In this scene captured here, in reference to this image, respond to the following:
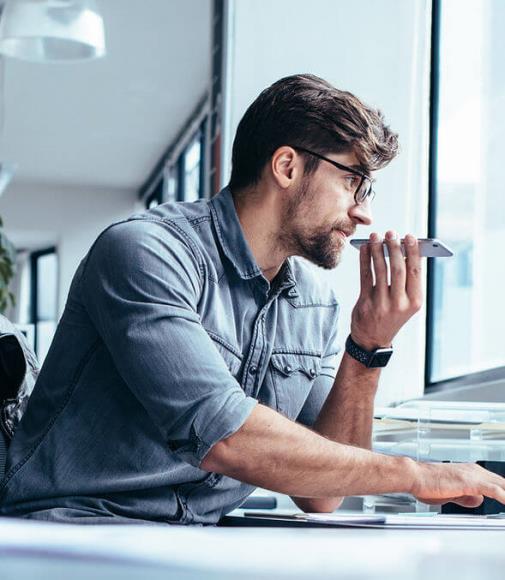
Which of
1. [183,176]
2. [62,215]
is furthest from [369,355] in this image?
[62,215]

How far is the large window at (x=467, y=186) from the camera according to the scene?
2941 millimetres

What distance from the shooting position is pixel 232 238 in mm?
1560

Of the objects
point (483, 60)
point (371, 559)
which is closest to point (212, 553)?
point (371, 559)

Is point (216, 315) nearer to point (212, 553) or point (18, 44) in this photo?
point (212, 553)

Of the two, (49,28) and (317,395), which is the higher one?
(49,28)

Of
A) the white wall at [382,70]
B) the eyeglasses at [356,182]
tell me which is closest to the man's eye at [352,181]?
the eyeglasses at [356,182]

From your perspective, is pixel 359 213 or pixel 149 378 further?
pixel 359 213

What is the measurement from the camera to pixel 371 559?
0.44m

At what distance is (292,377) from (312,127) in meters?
0.40

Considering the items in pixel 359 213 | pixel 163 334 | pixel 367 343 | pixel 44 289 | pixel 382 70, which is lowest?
pixel 44 289

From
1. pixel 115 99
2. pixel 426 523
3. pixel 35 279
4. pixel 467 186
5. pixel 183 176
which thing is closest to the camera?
pixel 426 523

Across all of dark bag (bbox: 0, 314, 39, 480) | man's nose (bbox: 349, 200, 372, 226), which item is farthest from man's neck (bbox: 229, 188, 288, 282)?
Result: dark bag (bbox: 0, 314, 39, 480)

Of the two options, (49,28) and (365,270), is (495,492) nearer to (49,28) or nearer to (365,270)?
(365,270)

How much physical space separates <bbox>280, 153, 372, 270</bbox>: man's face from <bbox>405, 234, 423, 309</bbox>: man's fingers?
144 mm
